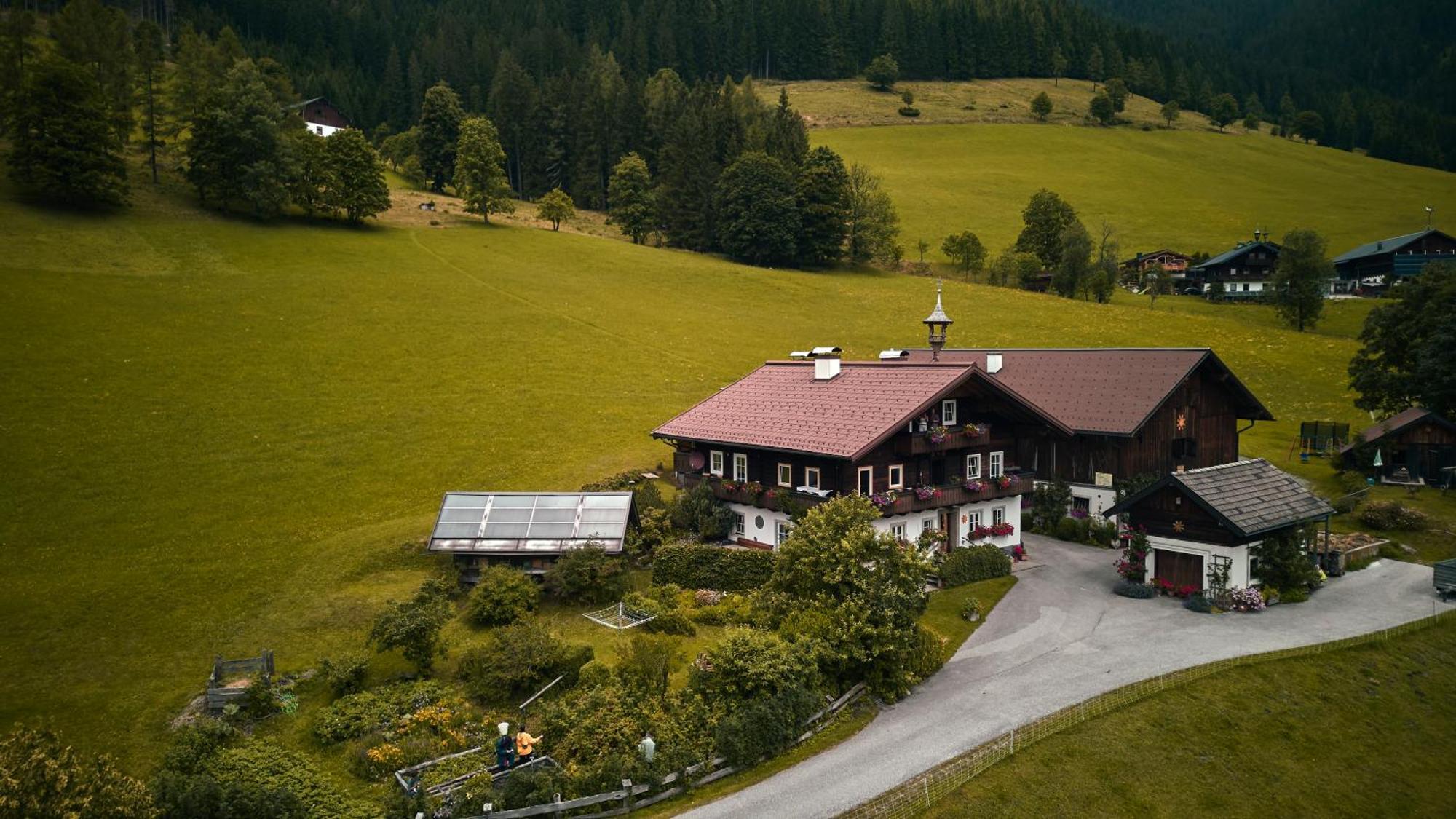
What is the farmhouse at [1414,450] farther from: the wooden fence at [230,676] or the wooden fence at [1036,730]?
the wooden fence at [230,676]

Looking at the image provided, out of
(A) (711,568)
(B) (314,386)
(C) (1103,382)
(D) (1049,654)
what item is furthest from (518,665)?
(B) (314,386)

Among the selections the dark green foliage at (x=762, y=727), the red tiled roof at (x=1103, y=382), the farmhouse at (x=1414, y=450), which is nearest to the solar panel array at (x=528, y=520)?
the dark green foliage at (x=762, y=727)

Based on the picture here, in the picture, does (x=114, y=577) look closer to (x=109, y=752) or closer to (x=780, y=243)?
(x=109, y=752)

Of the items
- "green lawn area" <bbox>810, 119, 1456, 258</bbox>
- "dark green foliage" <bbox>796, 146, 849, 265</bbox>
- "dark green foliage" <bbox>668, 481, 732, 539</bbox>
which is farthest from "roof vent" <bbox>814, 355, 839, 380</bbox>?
"green lawn area" <bbox>810, 119, 1456, 258</bbox>

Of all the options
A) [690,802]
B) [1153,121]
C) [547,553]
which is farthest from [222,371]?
[1153,121]

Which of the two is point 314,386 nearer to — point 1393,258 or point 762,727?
point 762,727

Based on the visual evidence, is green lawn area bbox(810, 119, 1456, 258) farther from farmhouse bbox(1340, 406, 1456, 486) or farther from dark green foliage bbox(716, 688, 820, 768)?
dark green foliage bbox(716, 688, 820, 768)
